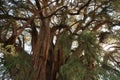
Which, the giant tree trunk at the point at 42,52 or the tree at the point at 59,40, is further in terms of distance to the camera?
the giant tree trunk at the point at 42,52

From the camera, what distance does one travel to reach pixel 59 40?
16.1 feet

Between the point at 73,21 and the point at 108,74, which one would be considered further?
the point at 73,21

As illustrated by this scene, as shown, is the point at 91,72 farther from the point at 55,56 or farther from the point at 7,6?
the point at 7,6

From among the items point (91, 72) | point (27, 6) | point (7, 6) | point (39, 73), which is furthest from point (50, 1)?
point (91, 72)

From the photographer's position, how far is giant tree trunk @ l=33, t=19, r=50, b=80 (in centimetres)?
503

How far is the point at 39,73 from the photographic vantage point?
16.6 ft

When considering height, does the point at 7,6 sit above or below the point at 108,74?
above

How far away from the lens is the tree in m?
4.23

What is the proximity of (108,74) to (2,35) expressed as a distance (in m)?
Result: 1.97

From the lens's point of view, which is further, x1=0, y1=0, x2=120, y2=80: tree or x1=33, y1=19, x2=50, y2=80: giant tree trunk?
x1=33, y1=19, x2=50, y2=80: giant tree trunk

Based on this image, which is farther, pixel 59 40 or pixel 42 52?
pixel 42 52

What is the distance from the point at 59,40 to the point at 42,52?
1.29 feet

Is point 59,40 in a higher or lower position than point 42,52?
higher

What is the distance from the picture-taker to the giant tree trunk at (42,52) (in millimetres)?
5027
